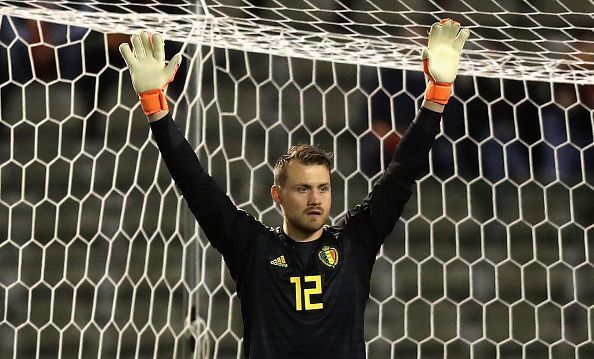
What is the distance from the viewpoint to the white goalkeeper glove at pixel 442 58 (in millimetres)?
1064

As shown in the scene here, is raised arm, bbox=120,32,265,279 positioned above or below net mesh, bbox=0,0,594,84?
below

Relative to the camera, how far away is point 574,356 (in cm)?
236

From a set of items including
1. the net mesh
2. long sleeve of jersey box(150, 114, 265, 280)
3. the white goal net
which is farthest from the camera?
the white goal net

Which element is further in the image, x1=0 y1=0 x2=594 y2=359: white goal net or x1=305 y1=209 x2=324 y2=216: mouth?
x1=0 y1=0 x2=594 y2=359: white goal net

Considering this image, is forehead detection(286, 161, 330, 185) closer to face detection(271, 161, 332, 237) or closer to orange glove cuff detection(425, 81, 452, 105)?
face detection(271, 161, 332, 237)

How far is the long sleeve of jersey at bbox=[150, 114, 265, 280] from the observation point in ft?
3.34

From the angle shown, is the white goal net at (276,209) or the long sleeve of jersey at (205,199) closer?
the long sleeve of jersey at (205,199)

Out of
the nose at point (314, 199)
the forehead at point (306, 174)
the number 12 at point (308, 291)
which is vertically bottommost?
the number 12 at point (308, 291)

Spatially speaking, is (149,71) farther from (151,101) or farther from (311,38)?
(311,38)

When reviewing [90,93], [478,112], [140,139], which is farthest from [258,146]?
[478,112]

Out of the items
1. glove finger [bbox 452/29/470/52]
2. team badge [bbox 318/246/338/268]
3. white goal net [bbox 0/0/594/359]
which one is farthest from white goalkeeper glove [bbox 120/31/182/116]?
white goal net [bbox 0/0/594/359]

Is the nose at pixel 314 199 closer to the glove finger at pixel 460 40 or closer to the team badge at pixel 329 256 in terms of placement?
the team badge at pixel 329 256

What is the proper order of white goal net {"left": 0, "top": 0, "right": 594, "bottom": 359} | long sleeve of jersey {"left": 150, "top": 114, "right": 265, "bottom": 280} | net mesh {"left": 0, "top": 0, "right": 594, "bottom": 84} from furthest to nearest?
white goal net {"left": 0, "top": 0, "right": 594, "bottom": 359}
net mesh {"left": 0, "top": 0, "right": 594, "bottom": 84}
long sleeve of jersey {"left": 150, "top": 114, "right": 265, "bottom": 280}

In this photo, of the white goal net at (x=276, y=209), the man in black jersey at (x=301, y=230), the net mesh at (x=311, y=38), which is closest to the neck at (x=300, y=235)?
the man in black jersey at (x=301, y=230)
